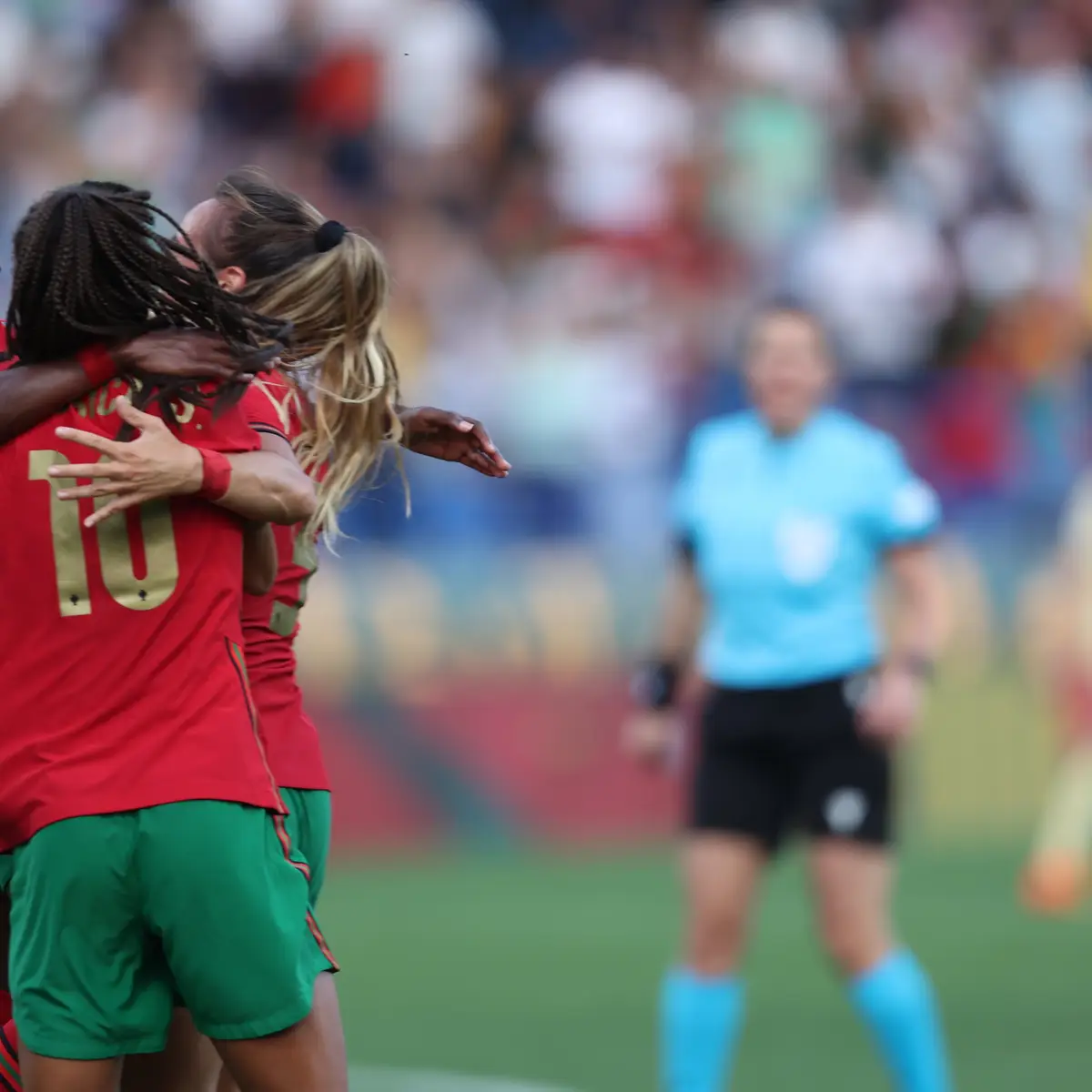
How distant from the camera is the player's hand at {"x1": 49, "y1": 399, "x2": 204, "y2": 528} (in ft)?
11.7

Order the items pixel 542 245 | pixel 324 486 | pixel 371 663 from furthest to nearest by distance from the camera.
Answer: pixel 542 245 → pixel 371 663 → pixel 324 486

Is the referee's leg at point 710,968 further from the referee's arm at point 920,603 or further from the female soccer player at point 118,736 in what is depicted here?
the female soccer player at point 118,736

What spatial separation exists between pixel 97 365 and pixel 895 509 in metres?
3.61

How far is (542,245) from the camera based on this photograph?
1416 centimetres

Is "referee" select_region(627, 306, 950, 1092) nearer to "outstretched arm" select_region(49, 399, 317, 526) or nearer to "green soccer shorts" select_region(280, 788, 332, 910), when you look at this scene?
"green soccer shorts" select_region(280, 788, 332, 910)

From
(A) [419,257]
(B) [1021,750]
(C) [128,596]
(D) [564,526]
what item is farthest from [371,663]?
(C) [128,596]

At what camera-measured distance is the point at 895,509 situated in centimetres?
685

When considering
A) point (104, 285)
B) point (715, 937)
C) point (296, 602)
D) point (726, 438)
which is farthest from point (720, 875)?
point (104, 285)

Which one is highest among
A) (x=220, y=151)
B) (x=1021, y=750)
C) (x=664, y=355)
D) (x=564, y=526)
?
(x=220, y=151)

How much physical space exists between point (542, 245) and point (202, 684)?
420 inches

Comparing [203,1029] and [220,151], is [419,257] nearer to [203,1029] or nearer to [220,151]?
[220,151]

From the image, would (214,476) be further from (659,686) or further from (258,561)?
(659,686)

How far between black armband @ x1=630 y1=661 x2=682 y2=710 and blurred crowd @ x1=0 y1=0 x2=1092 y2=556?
501 cm

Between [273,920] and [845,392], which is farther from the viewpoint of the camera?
[845,392]
